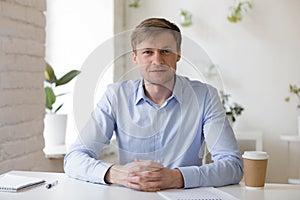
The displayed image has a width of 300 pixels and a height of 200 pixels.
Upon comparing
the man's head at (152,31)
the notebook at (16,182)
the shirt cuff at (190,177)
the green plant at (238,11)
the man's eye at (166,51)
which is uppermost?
the green plant at (238,11)

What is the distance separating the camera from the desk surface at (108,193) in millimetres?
1333

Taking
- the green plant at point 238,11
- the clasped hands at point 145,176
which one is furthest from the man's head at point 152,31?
the green plant at point 238,11

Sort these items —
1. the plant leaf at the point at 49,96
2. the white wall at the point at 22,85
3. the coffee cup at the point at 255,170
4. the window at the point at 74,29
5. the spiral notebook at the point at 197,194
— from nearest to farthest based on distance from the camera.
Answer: the spiral notebook at the point at 197,194 → the coffee cup at the point at 255,170 → the white wall at the point at 22,85 → the plant leaf at the point at 49,96 → the window at the point at 74,29

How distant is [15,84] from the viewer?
84.3 inches

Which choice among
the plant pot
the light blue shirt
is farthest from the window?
the light blue shirt

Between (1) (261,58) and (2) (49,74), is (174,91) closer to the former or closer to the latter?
(2) (49,74)

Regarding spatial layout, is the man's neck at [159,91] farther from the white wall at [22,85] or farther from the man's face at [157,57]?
the white wall at [22,85]

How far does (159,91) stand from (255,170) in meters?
0.35

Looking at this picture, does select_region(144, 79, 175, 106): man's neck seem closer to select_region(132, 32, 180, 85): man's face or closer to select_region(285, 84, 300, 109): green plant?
select_region(132, 32, 180, 85): man's face

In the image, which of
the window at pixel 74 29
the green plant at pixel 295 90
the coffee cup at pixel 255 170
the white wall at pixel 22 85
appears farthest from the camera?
the green plant at pixel 295 90

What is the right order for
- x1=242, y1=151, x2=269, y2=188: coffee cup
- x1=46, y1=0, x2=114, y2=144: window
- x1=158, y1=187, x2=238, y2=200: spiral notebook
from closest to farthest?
x1=158, y1=187, x2=238, y2=200: spiral notebook < x1=242, y1=151, x2=269, y2=188: coffee cup < x1=46, y1=0, x2=114, y2=144: window

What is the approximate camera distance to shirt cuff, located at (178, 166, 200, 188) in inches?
57.3

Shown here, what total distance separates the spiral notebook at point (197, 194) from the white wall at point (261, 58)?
241 centimetres

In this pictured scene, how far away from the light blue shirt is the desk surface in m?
0.07
